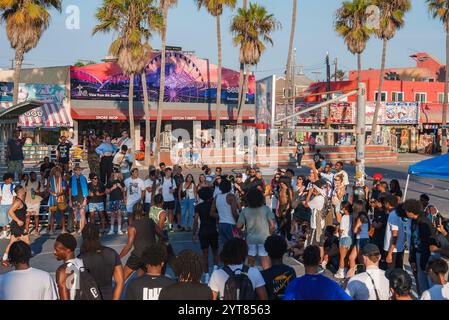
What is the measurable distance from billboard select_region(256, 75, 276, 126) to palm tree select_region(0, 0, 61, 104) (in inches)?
574

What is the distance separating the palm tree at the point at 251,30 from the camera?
41375mm

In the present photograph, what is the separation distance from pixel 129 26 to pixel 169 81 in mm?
10655

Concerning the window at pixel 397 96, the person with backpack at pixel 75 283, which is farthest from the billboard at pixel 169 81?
the person with backpack at pixel 75 283

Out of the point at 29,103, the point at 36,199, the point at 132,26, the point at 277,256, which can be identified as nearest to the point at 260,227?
the point at 277,256

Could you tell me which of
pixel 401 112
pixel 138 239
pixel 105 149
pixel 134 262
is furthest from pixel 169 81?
pixel 134 262

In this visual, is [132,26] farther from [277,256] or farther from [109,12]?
[277,256]

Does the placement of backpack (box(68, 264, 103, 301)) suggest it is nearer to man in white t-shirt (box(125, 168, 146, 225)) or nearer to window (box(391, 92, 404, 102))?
man in white t-shirt (box(125, 168, 146, 225))

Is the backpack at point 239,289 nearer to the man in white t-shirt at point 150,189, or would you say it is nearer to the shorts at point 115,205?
the man in white t-shirt at point 150,189

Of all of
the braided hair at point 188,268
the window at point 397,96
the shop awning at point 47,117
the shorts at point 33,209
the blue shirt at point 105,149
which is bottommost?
the shorts at point 33,209

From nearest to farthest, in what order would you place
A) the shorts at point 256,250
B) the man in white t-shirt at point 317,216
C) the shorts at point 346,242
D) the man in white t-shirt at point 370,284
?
the man in white t-shirt at point 370,284, the shorts at point 256,250, the shorts at point 346,242, the man in white t-shirt at point 317,216

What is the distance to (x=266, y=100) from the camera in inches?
612

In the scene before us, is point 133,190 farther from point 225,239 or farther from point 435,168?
point 435,168

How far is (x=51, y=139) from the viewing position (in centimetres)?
3859

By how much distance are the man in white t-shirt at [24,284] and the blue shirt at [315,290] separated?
2.14m
